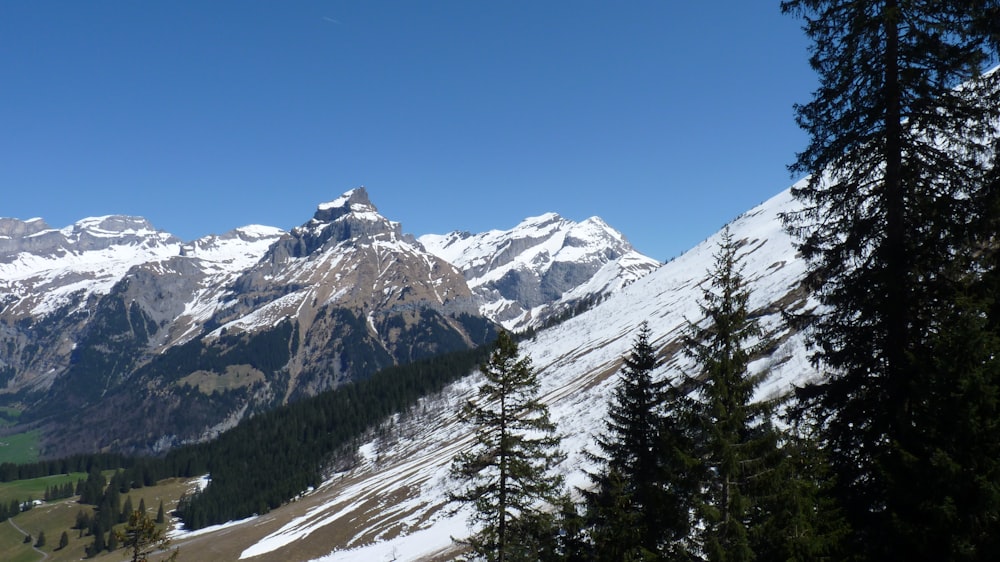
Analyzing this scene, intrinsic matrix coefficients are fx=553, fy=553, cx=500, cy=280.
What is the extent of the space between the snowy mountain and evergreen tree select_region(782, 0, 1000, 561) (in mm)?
2400

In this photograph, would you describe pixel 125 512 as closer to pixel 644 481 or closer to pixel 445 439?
pixel 445 439

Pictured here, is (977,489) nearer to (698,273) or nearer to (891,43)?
(891,43)

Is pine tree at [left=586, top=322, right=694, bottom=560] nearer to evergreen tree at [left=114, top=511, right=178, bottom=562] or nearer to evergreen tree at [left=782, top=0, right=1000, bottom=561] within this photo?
evergreen tree at [left=782, top=0, right=1000, bottom=561]

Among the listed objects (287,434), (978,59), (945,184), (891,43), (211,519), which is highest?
(891,43)

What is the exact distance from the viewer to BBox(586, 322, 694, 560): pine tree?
14789 mm

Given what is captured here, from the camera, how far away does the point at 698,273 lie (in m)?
179

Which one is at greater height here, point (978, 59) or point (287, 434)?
point (978, 59)

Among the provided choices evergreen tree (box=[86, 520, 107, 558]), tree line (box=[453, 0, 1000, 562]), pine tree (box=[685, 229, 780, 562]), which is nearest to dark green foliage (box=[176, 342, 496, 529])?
evergreen tree (box=[86, 520, 107, 558])

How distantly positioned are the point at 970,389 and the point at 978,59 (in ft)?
24.5

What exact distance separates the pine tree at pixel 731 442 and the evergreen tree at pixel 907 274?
4.89 ft

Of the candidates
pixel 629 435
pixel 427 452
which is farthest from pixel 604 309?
pixel 629 435

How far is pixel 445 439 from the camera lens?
347 ft

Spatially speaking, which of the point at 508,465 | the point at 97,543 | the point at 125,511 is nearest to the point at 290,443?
the point at 125,511

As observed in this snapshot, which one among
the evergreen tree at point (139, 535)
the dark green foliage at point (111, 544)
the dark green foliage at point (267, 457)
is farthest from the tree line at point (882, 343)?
the dark green foliage at point (111, 544)
